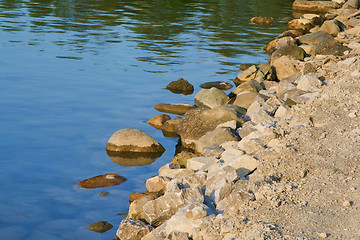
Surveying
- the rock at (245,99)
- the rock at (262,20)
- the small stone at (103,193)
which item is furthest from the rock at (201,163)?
the rock at (262,20)

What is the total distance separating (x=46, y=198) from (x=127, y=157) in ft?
6.69

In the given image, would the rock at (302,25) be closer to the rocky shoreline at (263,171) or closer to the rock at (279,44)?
the rock at (279,44)

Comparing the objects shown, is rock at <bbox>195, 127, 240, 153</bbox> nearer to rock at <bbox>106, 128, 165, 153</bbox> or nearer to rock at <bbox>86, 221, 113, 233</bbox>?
rock at <bbox>106, 128, 165, 153</bbox>

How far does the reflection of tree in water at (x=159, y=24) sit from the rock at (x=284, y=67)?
3514 millimetres

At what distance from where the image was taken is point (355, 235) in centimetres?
460

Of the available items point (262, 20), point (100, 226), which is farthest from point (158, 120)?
point (262, 20)

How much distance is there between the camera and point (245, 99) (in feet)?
37.6

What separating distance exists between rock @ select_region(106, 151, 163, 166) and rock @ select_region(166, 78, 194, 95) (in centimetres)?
452

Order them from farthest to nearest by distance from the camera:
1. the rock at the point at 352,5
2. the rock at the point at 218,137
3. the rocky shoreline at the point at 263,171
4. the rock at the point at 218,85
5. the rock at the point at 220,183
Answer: the rock at the point at 352,5 < the rock at the point at 218,85 < the rock at the point at 218,137 < the rock at the point at 220,183 < the rocky shoreline at the point at 263,171

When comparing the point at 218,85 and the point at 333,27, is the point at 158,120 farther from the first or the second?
the point at 333,27

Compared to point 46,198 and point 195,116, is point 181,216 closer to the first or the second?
point 46,198

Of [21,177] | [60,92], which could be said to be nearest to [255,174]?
[21,177]

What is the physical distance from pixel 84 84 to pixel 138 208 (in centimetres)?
742

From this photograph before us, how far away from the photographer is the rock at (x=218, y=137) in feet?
29.0
